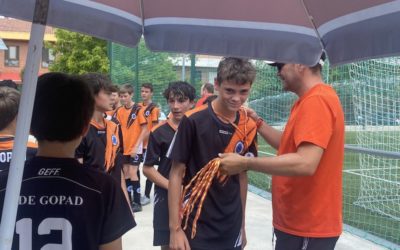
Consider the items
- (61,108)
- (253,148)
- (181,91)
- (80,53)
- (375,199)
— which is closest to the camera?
(61,108)

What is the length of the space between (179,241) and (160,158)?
1305 mm

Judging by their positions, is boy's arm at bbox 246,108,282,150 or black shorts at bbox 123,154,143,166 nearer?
boy's arm at bbox 246,108,282,150

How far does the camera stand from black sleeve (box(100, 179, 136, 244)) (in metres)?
1.73

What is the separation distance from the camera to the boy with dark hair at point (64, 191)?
1.69 meters

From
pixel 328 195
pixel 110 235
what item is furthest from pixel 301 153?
pixel 110 235

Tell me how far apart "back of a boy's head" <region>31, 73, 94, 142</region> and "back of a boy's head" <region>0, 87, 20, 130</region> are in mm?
1213

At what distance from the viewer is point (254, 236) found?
642 cm

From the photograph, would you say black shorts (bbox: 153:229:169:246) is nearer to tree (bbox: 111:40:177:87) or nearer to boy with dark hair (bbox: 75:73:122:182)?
boy with dark hair (bbox: 75:73:122:182)

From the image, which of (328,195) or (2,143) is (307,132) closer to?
(328,195)

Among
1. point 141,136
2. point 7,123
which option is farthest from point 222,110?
point 141,136

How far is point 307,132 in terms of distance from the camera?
99.8 inches

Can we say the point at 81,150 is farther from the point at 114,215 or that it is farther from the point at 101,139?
the point at 114,215

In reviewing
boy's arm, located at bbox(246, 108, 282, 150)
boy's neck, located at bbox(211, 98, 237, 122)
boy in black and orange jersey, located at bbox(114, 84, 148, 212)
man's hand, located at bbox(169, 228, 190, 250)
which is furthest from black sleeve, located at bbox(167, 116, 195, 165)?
boy in black and orange jersey, located at bbox(114, 84, 148, 212)

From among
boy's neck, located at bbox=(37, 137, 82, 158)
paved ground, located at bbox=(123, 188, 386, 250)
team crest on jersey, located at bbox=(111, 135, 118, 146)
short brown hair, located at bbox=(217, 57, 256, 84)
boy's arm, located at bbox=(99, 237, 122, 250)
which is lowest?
paved ground, located at bbox=(123, 188, 386, 250)
